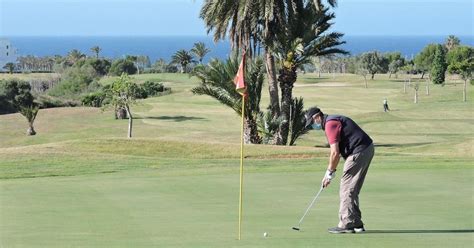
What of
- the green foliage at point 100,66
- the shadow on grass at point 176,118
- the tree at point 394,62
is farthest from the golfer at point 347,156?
the tree at point 394,62

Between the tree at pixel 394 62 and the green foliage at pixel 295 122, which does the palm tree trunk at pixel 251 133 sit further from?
the tree at pixel 394 62

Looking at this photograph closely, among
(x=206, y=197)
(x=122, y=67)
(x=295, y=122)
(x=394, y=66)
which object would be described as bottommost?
(x=122, y=67)

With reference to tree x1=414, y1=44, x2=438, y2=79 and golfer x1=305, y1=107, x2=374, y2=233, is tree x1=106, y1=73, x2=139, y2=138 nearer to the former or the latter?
golfer x1=305, y1=107, x2=374, y2=233

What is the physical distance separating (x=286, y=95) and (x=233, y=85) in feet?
7.70

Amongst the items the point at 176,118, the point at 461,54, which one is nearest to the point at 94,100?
the point at 176,118

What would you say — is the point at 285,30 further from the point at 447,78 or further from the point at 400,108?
the point at 447,78

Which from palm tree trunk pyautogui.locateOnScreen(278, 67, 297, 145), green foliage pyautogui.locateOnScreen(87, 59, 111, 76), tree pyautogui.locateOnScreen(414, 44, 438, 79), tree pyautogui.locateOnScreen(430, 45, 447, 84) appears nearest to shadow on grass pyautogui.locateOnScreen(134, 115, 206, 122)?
palm tree trunk pyautogui.locateOnScreen(278, 67, 297, 145)

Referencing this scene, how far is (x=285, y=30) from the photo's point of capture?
35.8 m

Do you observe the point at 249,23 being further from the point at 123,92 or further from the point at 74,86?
the point at 74,86

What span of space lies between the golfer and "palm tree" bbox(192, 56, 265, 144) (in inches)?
978

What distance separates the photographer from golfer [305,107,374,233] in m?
10.8

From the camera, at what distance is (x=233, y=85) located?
36.1 m

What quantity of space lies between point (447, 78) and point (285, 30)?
306ft

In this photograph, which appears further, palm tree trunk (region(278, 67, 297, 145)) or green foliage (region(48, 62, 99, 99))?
green foliage (region(48, 62, 99, 99))
